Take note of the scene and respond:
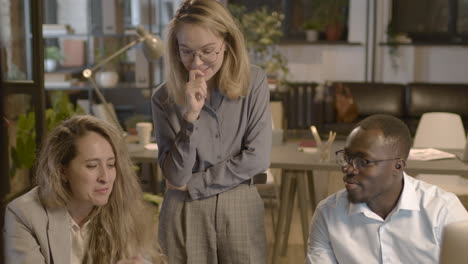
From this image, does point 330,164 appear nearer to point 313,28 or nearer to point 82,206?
point 82,206

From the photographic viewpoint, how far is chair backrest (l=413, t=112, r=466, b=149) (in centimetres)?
396

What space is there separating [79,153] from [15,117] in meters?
1.82

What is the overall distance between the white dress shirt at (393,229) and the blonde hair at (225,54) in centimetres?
43

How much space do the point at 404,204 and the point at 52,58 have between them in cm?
478

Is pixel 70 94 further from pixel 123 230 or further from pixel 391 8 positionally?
pixel 123 230

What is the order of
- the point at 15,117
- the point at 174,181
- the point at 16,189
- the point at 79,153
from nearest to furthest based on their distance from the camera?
the point at 79,153
the point at 174,181
the point at 16,189
the point at 15,117

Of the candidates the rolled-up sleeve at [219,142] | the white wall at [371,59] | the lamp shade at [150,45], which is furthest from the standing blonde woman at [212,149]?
the white wall at [371,59]

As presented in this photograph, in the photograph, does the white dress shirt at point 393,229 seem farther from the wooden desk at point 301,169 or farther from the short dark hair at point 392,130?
the wooden desk at point 301,169

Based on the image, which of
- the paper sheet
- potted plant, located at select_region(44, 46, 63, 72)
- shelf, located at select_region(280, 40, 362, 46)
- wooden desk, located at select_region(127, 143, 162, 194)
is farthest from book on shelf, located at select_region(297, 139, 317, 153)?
shelf, located at select_region(280, 40, 362, 46)

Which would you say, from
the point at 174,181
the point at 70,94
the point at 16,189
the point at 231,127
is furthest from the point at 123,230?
the point at 70,94

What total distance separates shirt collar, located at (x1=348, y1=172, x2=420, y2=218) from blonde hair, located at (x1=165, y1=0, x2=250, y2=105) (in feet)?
1.45

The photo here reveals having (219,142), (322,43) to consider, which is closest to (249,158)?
(219,142)

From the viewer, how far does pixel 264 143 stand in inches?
77.1

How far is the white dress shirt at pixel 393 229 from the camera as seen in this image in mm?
1713
